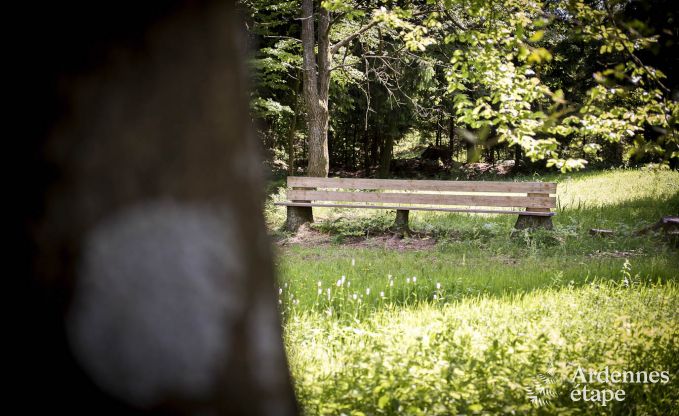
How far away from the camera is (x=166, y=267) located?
100 centimetres

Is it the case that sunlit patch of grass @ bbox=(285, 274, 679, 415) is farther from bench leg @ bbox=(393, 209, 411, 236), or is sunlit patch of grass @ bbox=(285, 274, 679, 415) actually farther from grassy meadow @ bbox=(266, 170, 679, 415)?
bench leg @ bbox=(393, 209, 411, 236)

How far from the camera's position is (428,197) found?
10578 millimetres

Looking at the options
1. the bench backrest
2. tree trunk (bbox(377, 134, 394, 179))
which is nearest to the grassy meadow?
the bench backrest

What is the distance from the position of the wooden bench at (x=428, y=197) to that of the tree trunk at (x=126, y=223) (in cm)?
914

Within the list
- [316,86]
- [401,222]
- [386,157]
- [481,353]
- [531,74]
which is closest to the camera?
[481,353]

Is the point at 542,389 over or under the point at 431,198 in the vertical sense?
under

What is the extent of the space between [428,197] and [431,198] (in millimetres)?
67

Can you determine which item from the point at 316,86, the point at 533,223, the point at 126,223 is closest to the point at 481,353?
the point at 126,223

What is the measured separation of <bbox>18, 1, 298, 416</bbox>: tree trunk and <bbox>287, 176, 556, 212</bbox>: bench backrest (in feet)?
31.6

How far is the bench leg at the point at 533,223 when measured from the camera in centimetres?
979

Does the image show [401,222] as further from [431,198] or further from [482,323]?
[482,323]

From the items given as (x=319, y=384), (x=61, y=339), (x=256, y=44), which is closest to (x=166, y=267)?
(x=61, y=339)

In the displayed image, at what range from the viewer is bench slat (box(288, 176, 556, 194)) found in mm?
9898

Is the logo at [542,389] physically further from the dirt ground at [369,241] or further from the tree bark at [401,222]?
the tree bark at [401,222]
